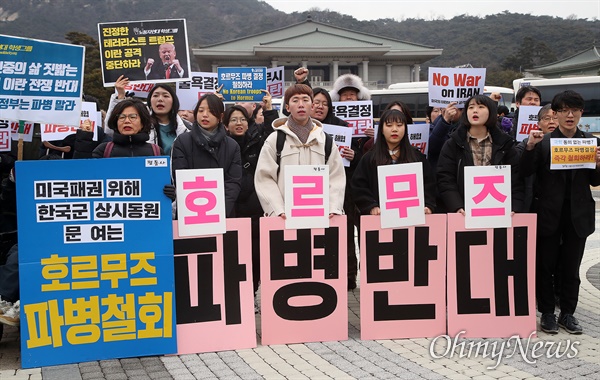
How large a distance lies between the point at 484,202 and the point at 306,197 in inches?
51.8

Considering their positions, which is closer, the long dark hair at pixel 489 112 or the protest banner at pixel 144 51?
the long dark hair at pixel 489 112

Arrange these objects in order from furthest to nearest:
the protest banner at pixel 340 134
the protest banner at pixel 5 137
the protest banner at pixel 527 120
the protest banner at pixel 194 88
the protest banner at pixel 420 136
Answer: the protest banner at pixel 194 88 < the protest banner at pixel 420 136 < the protest banner at pixel 527 120 < the protest banner at pixel 340 134 < the protest banner at pixel 5 137

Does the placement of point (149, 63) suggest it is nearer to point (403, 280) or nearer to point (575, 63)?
point (403, 280)

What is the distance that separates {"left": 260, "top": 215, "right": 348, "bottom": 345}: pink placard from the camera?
168 inches

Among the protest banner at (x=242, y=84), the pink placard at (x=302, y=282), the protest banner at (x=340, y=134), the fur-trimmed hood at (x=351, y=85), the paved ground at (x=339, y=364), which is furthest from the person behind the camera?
the protest banner at (x=242, y=84)

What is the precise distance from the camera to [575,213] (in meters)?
4.52

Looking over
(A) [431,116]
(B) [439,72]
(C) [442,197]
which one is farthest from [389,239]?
(A) [431,116]

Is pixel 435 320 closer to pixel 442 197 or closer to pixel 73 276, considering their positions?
pixel 442 197

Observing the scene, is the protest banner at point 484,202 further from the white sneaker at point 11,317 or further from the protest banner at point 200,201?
the white sneaker at point 11,317

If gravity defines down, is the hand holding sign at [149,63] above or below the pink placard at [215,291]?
above

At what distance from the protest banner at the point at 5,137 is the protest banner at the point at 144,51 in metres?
0.99

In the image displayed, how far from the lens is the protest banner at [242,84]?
7.51 metres

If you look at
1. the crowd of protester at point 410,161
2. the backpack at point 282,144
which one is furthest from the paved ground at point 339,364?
the backpack at point 282,144
